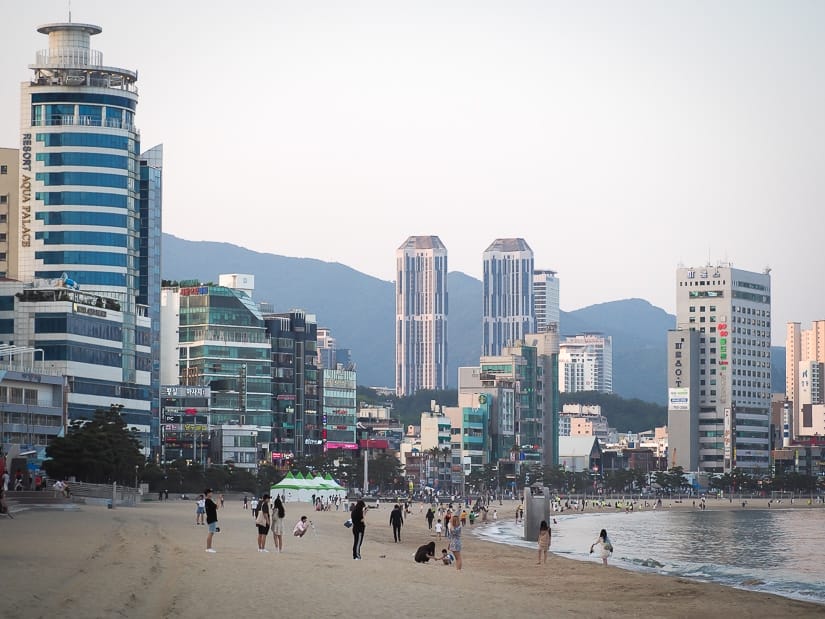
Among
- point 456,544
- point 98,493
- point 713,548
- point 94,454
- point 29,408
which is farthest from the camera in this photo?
point 29,408

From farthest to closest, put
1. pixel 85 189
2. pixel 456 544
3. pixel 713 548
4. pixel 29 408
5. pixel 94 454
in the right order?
pixel 85 189
pixel 29 408
pixel 94 454
pixel 713 548
pixel 456 544

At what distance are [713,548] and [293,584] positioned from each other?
6760 cm

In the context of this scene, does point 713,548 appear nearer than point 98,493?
Yes

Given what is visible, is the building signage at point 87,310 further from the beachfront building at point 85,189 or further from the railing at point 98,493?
the railing at point 98,493

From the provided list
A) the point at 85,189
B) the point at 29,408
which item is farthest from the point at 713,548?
the point at 85,189

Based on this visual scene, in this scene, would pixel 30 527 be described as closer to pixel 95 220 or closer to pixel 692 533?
pixel 692 533

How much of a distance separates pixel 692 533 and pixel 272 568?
305ft

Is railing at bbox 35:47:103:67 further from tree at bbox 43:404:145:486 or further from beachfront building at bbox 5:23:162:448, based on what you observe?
tree at bbox 43:404:145:486

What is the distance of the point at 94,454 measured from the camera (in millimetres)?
126000

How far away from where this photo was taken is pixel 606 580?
2272 inches

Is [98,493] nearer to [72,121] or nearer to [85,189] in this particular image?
[85,189]

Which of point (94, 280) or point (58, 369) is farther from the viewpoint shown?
point (94, 280)

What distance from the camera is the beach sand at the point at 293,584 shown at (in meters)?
35.9

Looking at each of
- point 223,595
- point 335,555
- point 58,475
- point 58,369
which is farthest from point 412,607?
point 58,369
